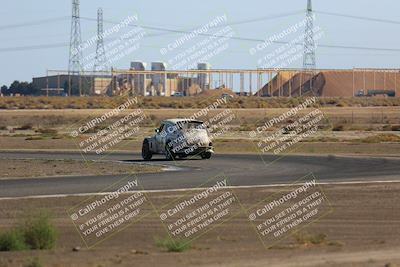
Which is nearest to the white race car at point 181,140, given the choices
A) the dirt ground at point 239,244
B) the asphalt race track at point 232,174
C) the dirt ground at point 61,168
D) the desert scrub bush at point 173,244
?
the asphalt race track at point 232,174

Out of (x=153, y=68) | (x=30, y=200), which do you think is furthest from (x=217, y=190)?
(x=153, y=68)

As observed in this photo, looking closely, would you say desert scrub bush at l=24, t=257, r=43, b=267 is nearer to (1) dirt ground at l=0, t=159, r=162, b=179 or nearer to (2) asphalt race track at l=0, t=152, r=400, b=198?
(2) asphalt race track at l=0, t=152, r=400, b=198

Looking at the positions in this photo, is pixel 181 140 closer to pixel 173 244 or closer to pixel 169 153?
pixel 169 153

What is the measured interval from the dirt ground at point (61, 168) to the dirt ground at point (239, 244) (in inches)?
370

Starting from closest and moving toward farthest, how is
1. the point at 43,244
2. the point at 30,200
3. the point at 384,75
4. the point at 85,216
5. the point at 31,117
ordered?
the point at 43,244, the point at 85,216, the point at 30,200, the point at 31,117, the point at 384,75

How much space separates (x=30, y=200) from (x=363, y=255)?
10.9m

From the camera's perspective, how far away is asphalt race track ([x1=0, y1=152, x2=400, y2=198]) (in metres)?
27.0

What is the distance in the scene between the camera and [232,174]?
31469 millimetres

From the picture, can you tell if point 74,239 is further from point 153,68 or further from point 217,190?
point 153,68

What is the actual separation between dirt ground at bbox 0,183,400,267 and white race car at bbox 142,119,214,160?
15.6 meters

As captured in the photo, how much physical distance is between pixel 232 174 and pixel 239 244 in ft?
50.5

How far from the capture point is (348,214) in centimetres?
2047
